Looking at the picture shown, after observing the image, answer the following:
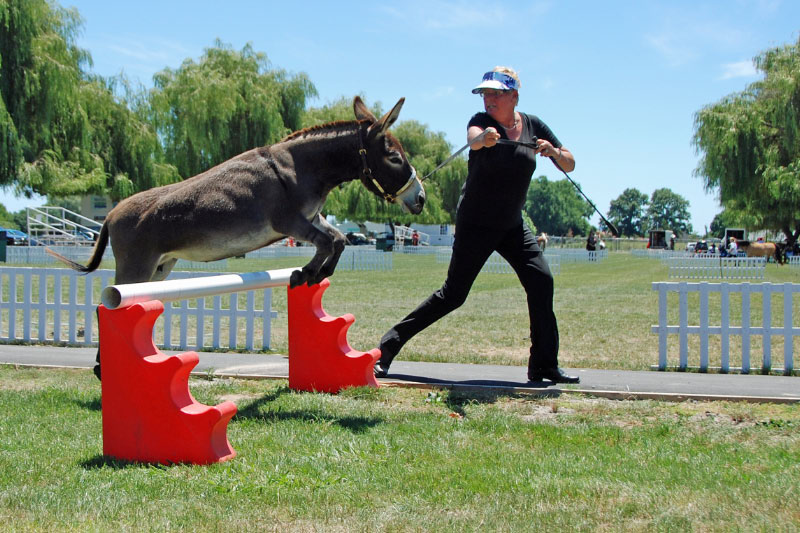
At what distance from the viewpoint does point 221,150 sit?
34812 mm

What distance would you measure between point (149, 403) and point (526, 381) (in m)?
3.67

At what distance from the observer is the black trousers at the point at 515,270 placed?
19.9 ft

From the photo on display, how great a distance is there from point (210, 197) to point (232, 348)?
4396 millimetres

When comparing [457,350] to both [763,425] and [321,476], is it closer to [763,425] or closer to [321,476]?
[763,425]

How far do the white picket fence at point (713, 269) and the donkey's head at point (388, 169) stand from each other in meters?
26.2

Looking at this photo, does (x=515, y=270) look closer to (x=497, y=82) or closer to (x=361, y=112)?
(x=497, y=82)

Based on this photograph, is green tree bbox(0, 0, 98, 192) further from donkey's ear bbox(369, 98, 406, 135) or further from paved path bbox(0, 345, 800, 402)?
donkey's ear bbox(369, 98, 406, 135)

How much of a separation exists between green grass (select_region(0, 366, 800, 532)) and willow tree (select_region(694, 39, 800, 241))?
98.2 feet

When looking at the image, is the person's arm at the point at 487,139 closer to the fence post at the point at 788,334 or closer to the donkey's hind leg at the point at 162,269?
the donkey's hind leg at the point at 162,269

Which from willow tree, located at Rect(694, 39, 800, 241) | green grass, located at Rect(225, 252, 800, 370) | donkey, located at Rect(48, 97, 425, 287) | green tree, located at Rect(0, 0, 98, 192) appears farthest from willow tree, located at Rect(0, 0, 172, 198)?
willow tree, located at Rect(694, 39, 800, 241)

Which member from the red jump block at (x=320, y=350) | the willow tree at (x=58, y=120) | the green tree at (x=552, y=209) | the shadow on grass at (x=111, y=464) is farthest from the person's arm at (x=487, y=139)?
the green tree at (x=552, y=209)

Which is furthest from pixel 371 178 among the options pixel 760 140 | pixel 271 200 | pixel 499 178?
pixel 760 140

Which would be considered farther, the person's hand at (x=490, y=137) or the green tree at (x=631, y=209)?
the green tree at (x=631, y=209)

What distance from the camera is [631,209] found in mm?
177250
